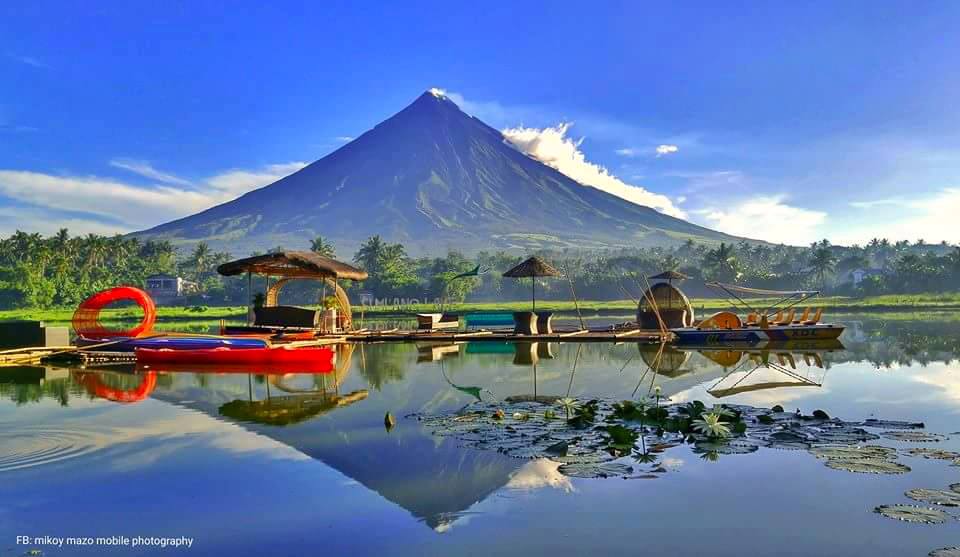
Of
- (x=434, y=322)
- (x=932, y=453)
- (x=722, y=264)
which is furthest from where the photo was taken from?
(x=722, y=264)

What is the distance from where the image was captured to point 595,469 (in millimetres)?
6691

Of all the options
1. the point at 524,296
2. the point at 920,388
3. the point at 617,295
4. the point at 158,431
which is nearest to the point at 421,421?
the point at 158,431

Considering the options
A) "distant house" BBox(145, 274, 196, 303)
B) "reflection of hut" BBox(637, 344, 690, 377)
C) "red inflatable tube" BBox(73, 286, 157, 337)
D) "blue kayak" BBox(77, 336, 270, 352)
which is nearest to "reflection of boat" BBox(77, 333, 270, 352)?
"blue kayak" BBox(77, 336, 270, 352)

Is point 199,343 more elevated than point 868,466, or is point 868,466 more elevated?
point 199,343

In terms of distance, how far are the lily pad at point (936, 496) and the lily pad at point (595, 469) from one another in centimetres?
232

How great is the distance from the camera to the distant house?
82.2 meters

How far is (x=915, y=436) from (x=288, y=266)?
65.8ft

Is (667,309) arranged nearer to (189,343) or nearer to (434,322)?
(434,322)

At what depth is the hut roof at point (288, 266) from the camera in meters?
22.7

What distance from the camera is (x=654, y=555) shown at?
4723 mm

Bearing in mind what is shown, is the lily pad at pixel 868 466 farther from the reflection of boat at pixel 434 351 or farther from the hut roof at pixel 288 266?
the hut roof at pixel 288 266

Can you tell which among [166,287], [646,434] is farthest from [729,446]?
[166,287]

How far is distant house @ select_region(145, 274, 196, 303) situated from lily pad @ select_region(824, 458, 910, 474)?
83.5 m

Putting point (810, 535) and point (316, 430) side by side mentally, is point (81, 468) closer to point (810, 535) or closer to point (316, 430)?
point (316, 430)
